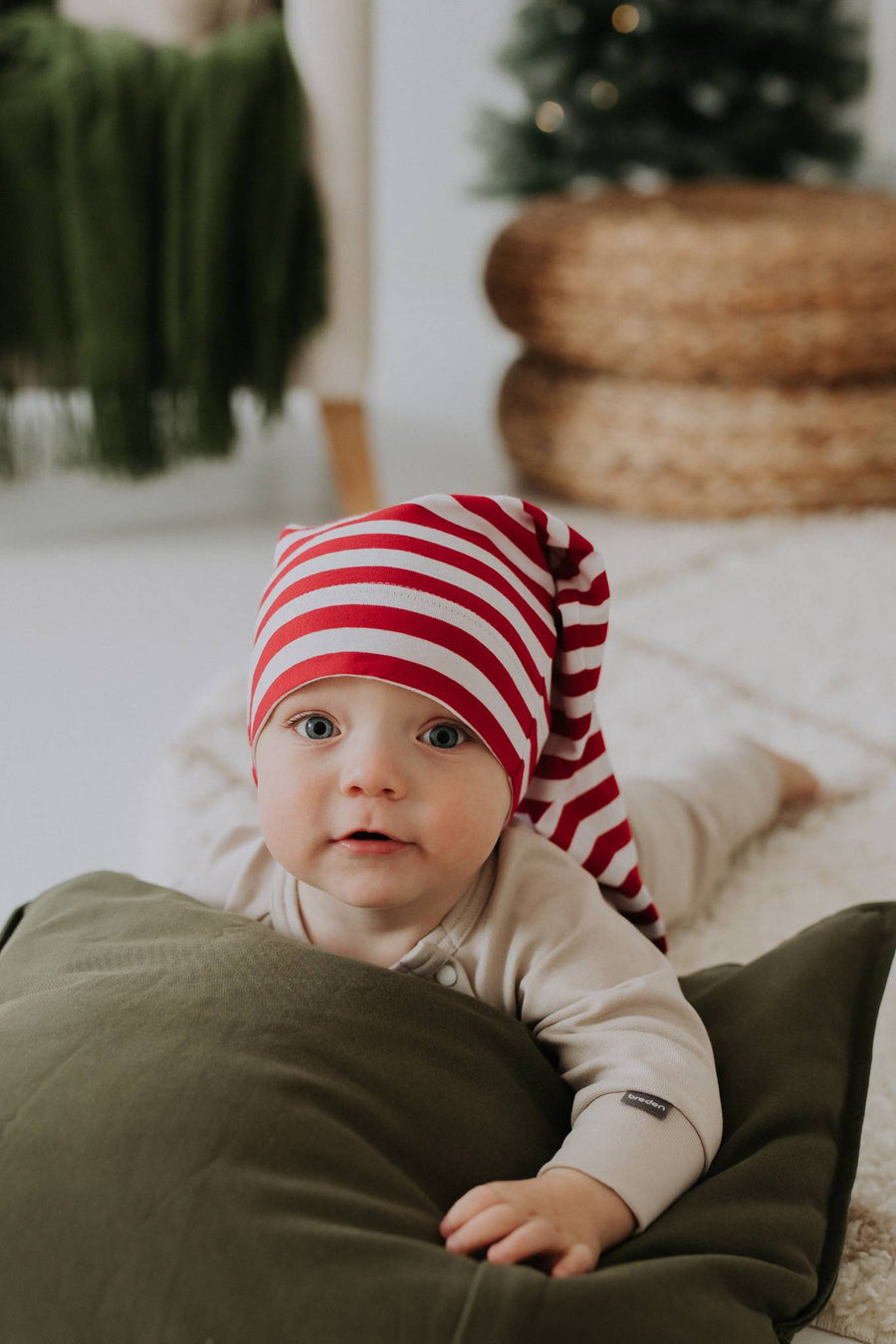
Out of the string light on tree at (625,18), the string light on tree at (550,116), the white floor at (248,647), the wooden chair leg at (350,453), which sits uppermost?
the string light on tree at (625,18)

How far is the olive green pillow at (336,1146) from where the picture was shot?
54 cm

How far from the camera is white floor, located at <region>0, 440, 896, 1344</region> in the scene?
124 centimetres

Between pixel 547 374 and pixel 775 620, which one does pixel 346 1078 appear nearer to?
pixel 775 620

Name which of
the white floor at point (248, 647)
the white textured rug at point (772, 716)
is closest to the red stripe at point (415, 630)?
the white textured rug at point (772, 716)

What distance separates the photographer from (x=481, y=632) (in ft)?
2.28

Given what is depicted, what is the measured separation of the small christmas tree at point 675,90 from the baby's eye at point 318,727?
191cm

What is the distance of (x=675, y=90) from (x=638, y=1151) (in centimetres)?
212

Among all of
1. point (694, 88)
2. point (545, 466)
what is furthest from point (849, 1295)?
point (694, 88)

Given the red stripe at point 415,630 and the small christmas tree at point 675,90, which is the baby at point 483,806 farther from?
the small christmas tree at point 675,90

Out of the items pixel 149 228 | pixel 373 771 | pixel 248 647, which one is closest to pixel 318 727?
pixel 373 771

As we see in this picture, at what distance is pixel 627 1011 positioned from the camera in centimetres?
68

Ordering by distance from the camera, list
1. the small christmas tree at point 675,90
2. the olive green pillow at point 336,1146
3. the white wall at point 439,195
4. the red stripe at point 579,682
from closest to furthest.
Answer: the olive green pillow at point 336,1146
the red stripe at point 579,682
the small christmas tree at point 675,90
the white wall at point 439,195

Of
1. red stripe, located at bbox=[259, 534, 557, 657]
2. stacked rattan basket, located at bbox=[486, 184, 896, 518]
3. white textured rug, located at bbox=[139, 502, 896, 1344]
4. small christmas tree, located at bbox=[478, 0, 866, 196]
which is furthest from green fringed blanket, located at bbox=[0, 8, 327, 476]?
red stripe, located at bbox=[259, 534, 557, 657]

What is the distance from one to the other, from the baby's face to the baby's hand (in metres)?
0.14
